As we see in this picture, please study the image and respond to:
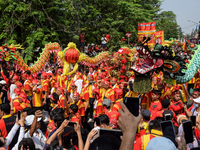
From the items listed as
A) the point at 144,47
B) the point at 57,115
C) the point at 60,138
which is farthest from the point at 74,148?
the point at 144,47

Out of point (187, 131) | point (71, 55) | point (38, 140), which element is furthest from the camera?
point (71, 55)

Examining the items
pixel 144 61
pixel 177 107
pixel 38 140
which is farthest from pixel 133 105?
pixel 177 107

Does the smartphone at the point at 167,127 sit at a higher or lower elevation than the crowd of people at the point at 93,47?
lower

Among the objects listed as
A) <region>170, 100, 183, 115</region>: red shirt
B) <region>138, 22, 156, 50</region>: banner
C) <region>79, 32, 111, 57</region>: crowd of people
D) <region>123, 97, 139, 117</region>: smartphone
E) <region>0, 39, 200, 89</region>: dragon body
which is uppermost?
<region>138, 22, 156, 50</region>: banner

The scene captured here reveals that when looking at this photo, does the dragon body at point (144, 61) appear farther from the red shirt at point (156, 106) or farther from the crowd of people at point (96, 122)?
the red shirt at point (156, 106)

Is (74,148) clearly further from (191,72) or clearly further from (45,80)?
(45,80)

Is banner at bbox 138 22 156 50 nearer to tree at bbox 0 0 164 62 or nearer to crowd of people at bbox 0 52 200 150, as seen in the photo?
tree at bbox 0 0 164 62

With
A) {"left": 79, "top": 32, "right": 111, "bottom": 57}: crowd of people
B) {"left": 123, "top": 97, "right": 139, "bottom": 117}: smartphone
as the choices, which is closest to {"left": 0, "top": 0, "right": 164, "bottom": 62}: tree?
{"left": 79, "top": 32, "right": 111, "bottom": 57}: crowd of people

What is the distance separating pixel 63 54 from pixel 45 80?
166 cm

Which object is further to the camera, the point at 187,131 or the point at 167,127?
the point at 167,127

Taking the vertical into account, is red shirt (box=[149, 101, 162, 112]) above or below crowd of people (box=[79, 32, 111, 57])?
below

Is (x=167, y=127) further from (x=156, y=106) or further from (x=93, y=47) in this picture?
(x=93, y=47)

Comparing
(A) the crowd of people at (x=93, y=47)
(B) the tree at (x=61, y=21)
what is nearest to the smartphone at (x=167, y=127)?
(B) the tree at (x=61, y=21)

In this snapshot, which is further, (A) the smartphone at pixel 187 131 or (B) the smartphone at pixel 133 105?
(A) the smartphone at pixel 187 131
